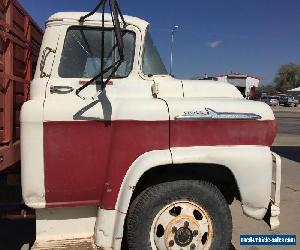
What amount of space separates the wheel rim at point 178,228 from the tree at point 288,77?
115 meters

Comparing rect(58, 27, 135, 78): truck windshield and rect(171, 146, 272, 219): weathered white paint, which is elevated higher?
rect(58, 27, 135, 78): truck windshield

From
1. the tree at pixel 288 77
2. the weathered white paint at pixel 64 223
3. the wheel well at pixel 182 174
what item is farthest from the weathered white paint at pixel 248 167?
the tree at pixel 288 77

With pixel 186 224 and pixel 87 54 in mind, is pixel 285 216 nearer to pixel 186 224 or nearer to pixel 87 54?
pixel 186 224

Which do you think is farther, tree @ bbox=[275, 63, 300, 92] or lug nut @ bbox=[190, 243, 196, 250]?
tree @ bbox=[275, 63, 300, 92]

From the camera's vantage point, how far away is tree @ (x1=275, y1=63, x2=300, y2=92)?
11281cm

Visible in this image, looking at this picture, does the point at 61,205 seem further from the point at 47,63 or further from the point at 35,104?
the point at 47,63

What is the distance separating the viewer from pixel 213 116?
10.8 ft

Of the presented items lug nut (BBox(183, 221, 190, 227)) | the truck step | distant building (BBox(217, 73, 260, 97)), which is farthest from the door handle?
distant building (BBox(217, 73, 260, 97))

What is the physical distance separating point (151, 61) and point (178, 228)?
138 centimetres

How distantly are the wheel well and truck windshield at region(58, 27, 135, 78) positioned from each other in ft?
2.72

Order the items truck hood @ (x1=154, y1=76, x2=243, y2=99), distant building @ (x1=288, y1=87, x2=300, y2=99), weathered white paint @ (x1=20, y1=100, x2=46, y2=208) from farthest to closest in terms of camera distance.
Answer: distant building @ (x1=288, y1=87, x2=300, y2=99) → truck hood @ (x1=154, y1=76, x2=243, y2=99) → weathered white paint @ (x1=20, y1=100, x2=46, y2=208)

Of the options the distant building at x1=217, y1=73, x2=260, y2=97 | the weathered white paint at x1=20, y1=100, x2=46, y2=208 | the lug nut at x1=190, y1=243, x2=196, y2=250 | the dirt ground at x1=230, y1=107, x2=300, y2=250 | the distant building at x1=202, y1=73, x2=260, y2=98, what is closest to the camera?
the weathered white paint at x1=20, y1=100, x2=46, y2=208

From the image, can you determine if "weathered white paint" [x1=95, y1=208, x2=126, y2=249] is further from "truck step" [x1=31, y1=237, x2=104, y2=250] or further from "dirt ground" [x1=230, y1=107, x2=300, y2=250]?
"dirt ground" [x1=230, y1=107, x2=300, y2=250]

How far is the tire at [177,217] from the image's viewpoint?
3285mm
